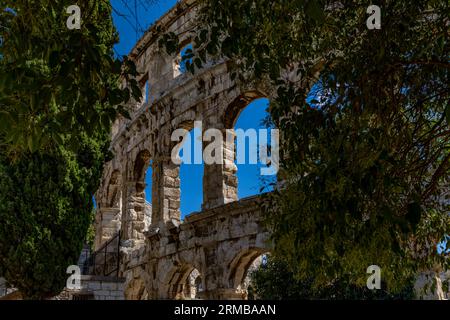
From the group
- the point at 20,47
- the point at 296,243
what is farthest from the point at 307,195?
the point at 20,47

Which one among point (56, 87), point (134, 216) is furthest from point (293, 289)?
point (56, 87)

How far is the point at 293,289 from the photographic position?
1385 centimetres

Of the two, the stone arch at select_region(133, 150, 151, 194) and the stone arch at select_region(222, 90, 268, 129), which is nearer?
the stone arch at select_region(222, 90, 268, 129)

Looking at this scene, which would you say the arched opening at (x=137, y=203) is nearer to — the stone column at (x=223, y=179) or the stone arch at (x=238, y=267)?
the stone column at (x=223, y=179)

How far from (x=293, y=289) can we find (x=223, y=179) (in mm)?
3163

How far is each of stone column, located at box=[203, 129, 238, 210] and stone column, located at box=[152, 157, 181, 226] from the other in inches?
71.7

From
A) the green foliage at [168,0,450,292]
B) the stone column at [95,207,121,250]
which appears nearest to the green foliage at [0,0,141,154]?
the green foliage at [168,0,450,292]

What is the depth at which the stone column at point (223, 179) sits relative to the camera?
13.8 meters

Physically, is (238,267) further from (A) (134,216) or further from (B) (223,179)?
(A) (134,216)

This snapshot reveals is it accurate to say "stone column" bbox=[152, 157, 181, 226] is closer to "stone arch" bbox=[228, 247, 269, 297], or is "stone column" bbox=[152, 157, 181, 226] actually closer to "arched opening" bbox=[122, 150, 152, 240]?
"arched opening" bbox=[122, 150, 152, 240]

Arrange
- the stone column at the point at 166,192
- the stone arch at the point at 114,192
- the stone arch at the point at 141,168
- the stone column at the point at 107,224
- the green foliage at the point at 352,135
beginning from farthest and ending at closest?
the stone arch at the point at 114,192 → the stone column at the point at 107,224 → the stone arch at the point at 141,168 → the stone column at the point at 166,192 → the green foliage at the point at 352,135

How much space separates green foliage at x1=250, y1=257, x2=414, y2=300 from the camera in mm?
12820

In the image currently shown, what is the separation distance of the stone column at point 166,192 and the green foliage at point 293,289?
2.86 m

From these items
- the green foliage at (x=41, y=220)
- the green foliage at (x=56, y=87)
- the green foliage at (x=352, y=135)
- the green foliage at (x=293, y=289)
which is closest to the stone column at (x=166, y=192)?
the green foliage at (x=293, y=289)
